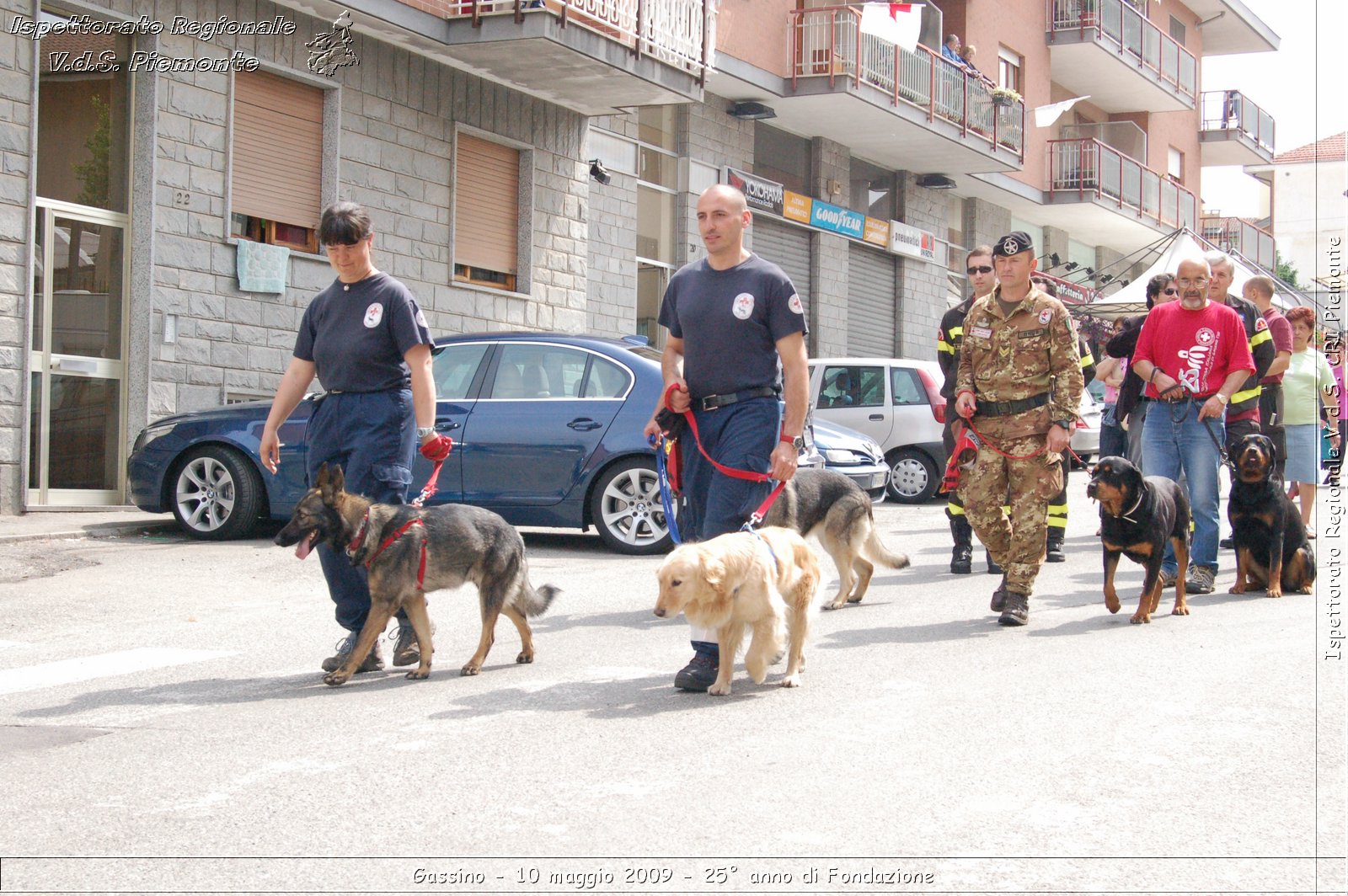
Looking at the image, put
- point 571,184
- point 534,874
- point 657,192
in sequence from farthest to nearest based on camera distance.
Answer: point 657,192 → point 571,184 → point 534,874

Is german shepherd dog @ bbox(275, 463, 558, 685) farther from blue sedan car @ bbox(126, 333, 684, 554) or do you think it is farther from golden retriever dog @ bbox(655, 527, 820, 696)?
blue sedan car @ bbox(126, 333, 684, 554)

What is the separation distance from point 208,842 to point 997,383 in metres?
4.86

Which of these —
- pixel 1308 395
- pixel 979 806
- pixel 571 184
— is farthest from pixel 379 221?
pixel 979 806

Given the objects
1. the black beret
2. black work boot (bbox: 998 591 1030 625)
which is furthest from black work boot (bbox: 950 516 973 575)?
the black beret

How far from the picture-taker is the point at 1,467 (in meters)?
12.4

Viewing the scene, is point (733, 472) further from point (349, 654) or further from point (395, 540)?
point (349, 654)

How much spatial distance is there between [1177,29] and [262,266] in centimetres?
3231

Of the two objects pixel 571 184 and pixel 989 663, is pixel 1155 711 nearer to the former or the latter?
pixel 989 663

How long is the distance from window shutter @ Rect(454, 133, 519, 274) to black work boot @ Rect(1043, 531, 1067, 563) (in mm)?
9415

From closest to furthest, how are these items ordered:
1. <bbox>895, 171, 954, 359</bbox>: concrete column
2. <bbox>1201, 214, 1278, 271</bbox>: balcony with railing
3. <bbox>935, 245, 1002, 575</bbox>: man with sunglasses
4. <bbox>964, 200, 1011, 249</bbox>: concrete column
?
<bbox>935, 245, 1002, 575</bbox>: man with sunglasses, <bbox>895, 171, 954, 359</bbox>: concrete column, <bbox>964, 200, 1011, 249</bbox>: concrete column, <bbox>1201, 214, 1278, 271</bbox>: balcony with railing

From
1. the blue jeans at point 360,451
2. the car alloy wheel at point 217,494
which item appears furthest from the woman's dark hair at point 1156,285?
the car alloy wheel at point 217,494

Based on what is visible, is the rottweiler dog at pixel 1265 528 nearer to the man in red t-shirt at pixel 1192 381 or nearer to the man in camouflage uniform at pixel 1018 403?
the man in red t-shirt at pixel 1192 381

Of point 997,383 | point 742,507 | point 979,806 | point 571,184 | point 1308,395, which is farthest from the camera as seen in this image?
point 571,184

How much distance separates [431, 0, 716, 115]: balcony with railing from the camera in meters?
15.9
